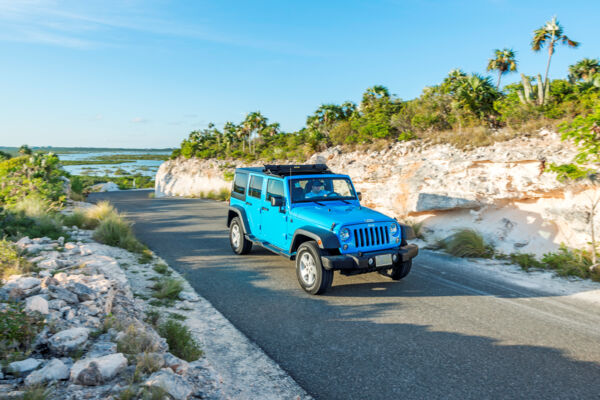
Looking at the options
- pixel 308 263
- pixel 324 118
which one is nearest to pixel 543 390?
pixel 308 263

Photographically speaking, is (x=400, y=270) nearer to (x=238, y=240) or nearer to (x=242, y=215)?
(x=242, y=215)

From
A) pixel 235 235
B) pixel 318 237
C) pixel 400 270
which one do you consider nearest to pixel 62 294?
pixel 318 237

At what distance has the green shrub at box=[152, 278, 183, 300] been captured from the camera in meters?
6.26

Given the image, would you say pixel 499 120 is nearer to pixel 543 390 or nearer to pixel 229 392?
pixel 543 390

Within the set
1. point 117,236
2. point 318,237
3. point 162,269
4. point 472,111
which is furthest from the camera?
point 472,111

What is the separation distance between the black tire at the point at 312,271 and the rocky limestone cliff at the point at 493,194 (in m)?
5.79

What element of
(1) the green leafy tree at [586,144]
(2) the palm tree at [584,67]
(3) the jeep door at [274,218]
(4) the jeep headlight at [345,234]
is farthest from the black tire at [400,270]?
(2) the palm tree at [584,67]

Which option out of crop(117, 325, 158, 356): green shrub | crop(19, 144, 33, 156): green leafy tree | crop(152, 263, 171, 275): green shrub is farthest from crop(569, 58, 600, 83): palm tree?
crop(19, 144, 33, 156): green leafy tree

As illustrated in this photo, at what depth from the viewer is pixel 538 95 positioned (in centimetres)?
1534

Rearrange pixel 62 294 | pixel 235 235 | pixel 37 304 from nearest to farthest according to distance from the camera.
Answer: pixel 37 304, pixel 62 294, pixel 235 235

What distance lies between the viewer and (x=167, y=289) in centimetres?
632

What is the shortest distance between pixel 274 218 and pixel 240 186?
2139 mm

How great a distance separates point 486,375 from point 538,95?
15122 millimetres

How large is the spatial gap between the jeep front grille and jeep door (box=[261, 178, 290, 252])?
1598 millimetres
